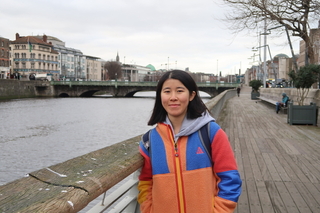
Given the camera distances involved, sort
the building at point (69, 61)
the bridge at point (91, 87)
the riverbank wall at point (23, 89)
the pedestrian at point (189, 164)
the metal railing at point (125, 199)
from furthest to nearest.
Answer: the building at point (69, 61) < the bridge at point (91, 87) < the riverbank wall at point (23, 89) < the metal railing at point (125, 199) < the pedestrian at point (189, 164)

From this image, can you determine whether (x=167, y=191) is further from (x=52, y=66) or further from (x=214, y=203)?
(x=52, y=66)

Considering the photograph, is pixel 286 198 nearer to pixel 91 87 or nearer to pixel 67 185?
pixel 67 185

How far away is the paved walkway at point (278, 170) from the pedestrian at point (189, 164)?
2094 millimetres

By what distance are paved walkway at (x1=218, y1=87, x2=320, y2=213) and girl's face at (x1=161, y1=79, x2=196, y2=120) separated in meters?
2.21

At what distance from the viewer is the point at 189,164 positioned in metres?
1.91

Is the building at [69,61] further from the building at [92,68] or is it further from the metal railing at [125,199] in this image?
the metal railing at [125,199]

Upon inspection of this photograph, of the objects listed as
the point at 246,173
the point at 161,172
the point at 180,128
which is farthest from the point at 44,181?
the point at 246,173

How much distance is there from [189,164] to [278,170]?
13.6 ft

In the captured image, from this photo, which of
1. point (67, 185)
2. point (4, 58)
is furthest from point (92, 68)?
point (67, 185)

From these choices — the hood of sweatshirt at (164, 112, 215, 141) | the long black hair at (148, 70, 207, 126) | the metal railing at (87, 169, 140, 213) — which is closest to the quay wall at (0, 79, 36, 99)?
the metal railing at (87, 169, 140, 213)

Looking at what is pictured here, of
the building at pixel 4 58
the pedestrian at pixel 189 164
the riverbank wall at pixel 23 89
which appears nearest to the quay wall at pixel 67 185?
the pedestrian at pixel 189 164

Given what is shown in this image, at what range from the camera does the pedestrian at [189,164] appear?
75.3 inches

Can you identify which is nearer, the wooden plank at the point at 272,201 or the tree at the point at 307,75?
the wooden plank at the point at 272,201

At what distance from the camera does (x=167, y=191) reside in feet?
6.33
